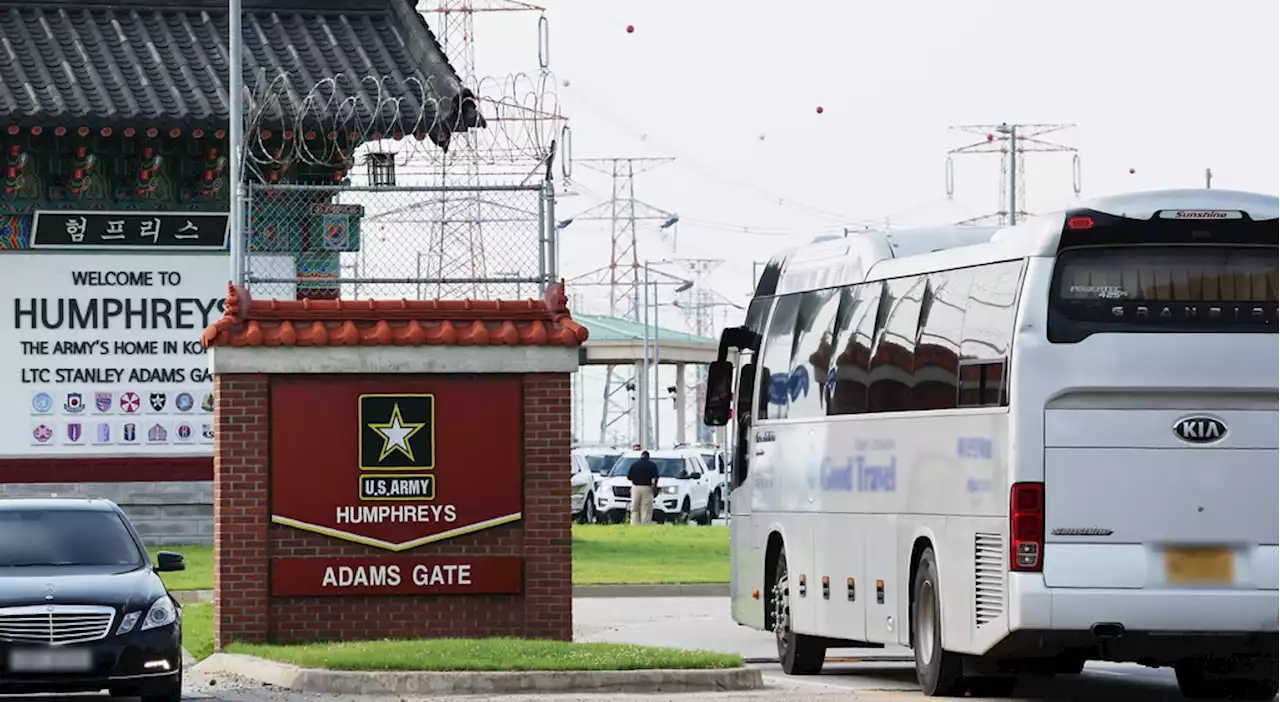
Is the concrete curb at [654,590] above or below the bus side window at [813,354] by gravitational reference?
below

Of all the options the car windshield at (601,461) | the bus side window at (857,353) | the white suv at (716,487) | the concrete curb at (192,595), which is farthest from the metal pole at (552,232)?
the car windshield at (601,461)

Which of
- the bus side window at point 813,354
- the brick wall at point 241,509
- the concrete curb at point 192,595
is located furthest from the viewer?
the concrete curb at point 192,595

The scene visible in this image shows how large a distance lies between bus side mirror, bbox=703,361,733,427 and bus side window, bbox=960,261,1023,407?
5670 mm

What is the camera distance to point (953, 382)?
17.1 meters

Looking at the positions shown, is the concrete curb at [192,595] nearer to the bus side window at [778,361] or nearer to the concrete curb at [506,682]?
the bus side window at [778,361]

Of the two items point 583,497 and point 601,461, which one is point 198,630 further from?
point 601,461

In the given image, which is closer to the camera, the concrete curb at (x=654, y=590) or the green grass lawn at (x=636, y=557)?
the concrete curb at (x=654, y=590)

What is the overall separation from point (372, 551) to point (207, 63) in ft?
46.9

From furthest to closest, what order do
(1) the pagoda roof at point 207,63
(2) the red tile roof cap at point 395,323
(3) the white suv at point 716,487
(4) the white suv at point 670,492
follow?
(3) the white suv at point 716,487 < (4) the white suv at point 670,492 < (1) the pagoda roof at point 207,63 < (2) the red tile roof cap at point 395,323

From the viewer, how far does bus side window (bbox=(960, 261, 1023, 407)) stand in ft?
53.0

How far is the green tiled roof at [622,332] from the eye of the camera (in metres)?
111

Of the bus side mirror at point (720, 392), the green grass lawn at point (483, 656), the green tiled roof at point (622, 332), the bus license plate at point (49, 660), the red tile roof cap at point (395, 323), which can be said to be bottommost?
the green grass lawn at point (483, 656)

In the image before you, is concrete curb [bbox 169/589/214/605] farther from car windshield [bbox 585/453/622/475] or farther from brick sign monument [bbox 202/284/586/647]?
car windshield [bbox 585/453/622/475]

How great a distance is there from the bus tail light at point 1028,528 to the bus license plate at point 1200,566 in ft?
2.64
